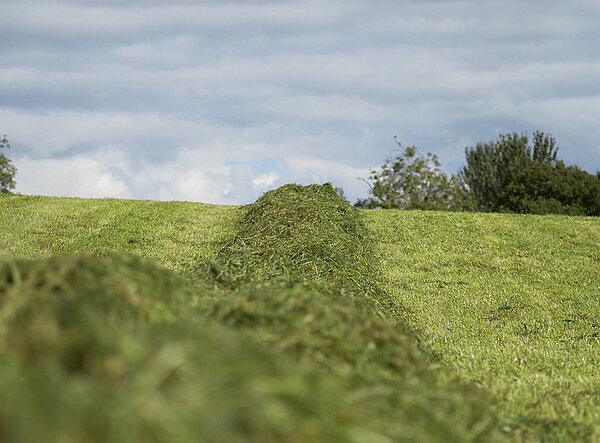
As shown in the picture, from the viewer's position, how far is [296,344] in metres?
2.20

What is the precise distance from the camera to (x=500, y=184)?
36.8m

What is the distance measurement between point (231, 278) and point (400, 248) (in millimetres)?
6647

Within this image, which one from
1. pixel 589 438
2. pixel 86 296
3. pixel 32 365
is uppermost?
pixel 86 296

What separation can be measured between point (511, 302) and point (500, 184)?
1243 inches

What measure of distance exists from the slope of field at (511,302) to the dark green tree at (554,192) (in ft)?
55.1

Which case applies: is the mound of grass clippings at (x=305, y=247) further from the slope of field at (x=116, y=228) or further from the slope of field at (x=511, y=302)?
the slope of field at (x=116, y=228)

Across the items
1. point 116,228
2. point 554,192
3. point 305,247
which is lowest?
point 305,247

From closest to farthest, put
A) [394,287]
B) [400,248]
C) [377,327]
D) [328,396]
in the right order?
[328,396], [377,327], [394,287], [400,248]

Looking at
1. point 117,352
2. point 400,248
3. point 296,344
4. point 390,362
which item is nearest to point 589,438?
point 390,362

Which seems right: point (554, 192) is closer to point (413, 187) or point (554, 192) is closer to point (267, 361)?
point (413, 187)

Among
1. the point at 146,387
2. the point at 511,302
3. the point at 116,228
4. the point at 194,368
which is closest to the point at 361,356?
the point at 194,368

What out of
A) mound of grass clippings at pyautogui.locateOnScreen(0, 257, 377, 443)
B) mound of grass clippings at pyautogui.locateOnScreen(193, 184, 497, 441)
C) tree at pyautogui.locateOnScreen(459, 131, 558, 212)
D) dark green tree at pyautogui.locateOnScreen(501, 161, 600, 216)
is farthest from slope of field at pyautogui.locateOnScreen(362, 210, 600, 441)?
tree at pyautogui.locateOnScreen(459, 131, 558, 212)

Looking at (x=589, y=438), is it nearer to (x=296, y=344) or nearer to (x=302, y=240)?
(x=296, y=344)

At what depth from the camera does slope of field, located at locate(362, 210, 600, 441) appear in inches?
146
